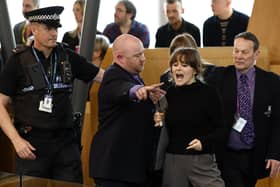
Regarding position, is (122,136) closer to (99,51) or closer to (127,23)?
(99,51)

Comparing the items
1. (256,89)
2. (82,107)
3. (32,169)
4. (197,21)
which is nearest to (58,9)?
(32,169)

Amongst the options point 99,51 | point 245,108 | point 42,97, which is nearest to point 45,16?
point 42,97

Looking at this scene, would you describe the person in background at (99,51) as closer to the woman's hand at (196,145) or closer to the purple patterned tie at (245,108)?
the purple patterned tie at (245,108)

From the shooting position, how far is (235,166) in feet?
13.7

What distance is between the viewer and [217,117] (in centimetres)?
377

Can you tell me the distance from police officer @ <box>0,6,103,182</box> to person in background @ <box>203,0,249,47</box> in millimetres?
2318

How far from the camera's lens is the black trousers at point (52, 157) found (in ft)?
13.5

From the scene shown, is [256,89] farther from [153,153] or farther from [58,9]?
[58,9]

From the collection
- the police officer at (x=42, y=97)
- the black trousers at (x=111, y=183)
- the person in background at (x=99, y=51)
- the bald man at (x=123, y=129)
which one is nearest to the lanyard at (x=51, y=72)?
the police officer at (x=42, y=97)

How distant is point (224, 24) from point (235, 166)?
227 centimetres

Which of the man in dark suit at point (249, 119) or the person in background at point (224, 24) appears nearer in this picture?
the man in dark suit at point (249, 119)

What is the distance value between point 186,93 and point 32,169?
113cm

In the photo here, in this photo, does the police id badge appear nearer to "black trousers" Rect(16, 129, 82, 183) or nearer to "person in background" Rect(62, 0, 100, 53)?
"black trousers" Rect(16, 129, 82, 183)

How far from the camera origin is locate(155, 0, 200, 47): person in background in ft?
20.8
